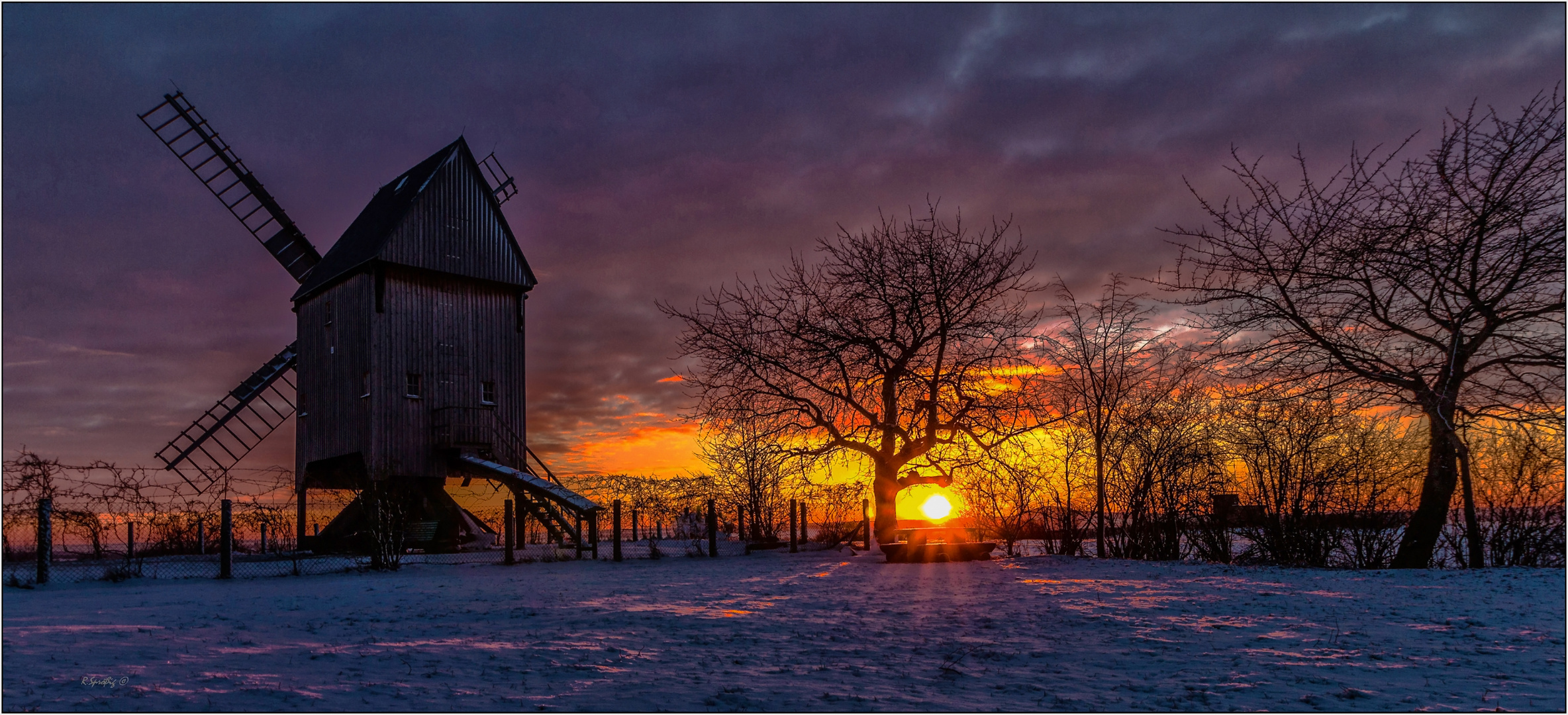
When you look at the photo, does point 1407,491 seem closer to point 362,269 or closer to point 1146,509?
point 1146,509

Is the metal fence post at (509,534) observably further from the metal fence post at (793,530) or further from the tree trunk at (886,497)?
the tree trunk at (886,497)

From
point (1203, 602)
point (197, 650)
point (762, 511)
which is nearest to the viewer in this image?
point (197, 650)

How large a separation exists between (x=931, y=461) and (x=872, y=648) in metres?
12.9

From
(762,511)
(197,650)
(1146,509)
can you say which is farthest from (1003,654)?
(762,511)

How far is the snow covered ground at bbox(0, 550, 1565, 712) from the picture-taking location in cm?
605

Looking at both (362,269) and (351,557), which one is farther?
(362,269)

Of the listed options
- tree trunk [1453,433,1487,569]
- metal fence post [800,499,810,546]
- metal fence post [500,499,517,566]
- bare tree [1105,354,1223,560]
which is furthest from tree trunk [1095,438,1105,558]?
metal fence post [500,499,517,566]

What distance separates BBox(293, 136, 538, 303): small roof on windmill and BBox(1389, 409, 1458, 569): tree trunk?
79.7 ft

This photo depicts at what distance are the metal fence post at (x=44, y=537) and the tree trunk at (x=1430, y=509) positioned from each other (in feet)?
71.2

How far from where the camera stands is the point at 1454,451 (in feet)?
47.1

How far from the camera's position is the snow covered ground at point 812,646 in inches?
238

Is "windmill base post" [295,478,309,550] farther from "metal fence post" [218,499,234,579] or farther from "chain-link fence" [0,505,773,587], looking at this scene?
Result: "metal fence post" [218,499,234,579]

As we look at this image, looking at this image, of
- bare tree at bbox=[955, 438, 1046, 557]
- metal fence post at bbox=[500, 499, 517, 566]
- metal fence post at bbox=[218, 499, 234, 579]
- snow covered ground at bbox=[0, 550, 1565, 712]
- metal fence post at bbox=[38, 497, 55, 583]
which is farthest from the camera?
bare tree at bbox=[955, 438, 1046, 557]

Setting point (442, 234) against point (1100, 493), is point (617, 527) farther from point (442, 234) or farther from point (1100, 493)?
point (442, 234)
